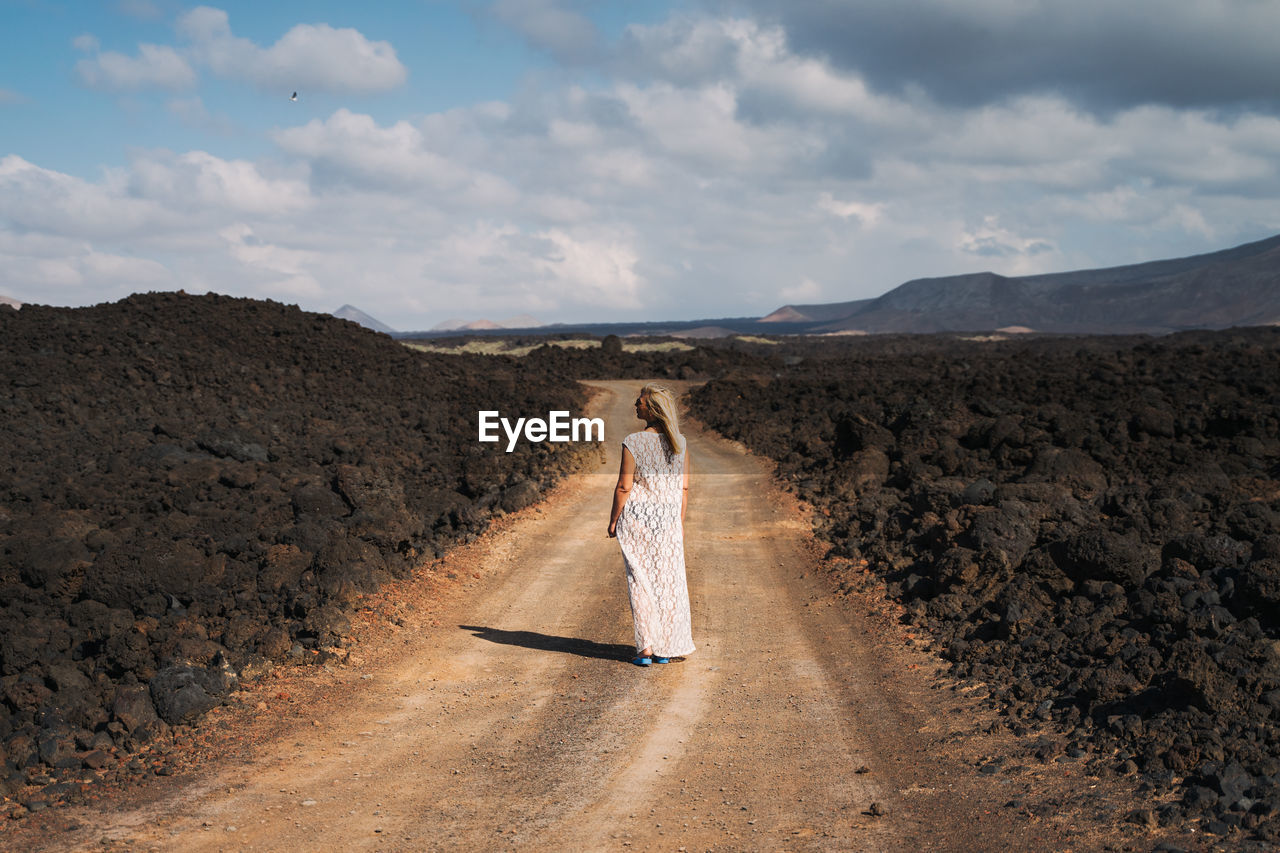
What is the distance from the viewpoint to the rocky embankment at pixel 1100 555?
605 cm

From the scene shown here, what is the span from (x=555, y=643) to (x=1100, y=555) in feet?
17.3

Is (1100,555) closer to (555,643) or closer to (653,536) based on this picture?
(653,536)

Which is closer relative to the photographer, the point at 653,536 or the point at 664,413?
the point at 664,413

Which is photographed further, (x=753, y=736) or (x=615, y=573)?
(x=615, y=573)

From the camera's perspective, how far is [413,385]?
34.4 m

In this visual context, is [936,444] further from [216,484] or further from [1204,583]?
[216,484]

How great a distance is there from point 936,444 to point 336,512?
11043 millimetres

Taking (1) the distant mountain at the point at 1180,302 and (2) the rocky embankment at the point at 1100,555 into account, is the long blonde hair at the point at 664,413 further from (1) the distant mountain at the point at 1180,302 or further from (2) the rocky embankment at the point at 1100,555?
(1) the distant mountain at the point at 1180,302

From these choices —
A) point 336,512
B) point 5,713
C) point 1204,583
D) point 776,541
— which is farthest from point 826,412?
point 5,713

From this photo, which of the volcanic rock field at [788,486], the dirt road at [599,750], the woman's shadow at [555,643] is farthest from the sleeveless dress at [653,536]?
the volcanic rock field at [788,486]

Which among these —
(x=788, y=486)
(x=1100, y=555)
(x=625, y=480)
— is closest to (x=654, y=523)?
(x=625, y=480)

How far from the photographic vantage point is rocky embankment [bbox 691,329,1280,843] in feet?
19.8

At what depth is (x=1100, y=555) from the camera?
904 cm

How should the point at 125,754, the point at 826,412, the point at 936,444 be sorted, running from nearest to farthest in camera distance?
the point at 125,754, the point at 936,444, the point at 826,412
